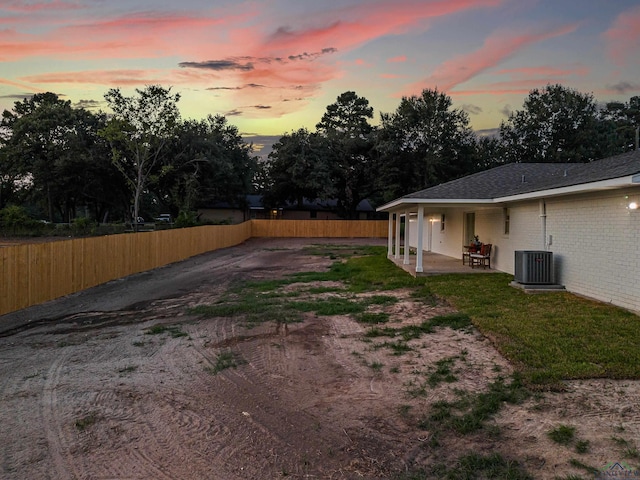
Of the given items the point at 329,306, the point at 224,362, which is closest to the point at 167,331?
the point at 224,362

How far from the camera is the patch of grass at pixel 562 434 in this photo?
351cm

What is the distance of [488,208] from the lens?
49.8ft

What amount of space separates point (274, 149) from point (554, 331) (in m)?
42.6

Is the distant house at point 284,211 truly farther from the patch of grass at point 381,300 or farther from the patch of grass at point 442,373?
the patch of grass at point 442,373

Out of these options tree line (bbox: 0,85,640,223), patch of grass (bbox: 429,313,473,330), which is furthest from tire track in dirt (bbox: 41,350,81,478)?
tree line (bbox: 0,85,640,223)

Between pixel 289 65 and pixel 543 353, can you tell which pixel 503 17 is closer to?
pixel 289 65

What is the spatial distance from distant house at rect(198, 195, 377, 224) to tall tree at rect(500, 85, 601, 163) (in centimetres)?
1895

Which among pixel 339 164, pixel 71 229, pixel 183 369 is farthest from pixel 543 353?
pixel 339 164

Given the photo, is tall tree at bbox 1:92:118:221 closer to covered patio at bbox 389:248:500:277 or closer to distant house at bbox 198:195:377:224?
distant house at bbox 198:195:377:224

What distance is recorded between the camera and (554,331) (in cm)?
665

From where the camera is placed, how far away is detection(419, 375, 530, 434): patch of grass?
388cm

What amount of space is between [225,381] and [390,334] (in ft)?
10.0

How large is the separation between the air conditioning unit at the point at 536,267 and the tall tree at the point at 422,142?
32.1 meters

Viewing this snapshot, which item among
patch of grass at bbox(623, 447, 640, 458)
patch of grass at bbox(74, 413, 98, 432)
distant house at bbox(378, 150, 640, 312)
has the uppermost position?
distant house at bbox(378, 150, 640, 312)
